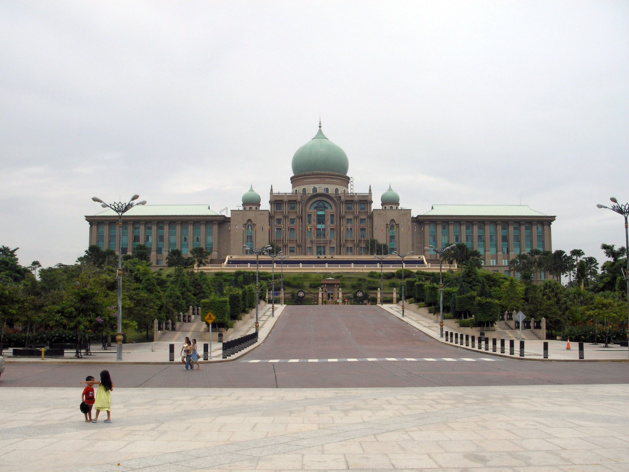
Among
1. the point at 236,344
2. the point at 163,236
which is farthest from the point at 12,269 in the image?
the point at 236,344

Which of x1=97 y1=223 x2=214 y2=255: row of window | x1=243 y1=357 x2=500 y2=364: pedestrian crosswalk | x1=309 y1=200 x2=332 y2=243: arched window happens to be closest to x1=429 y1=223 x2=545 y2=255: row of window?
x1=309 y1=200 x2=332 y2=243: arched window

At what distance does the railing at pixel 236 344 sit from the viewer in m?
36.5

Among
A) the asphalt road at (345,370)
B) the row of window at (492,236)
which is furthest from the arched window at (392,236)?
the asphalt road at (345,370)

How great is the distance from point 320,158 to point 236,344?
339ft

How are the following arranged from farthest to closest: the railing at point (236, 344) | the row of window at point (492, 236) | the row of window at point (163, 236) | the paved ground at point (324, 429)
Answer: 1. the row of window at point (492, 236)
2. the row of window at point (163, 236)
3. the railing at point (236, 344)
4. the paved ground at point (324, 429)

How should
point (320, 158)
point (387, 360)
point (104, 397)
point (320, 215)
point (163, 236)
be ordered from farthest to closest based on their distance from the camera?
point (163, 236)
point (320, 215)
point (320, 158)
point (387, 360)
point (104, 397)

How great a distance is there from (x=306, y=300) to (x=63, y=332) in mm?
50891

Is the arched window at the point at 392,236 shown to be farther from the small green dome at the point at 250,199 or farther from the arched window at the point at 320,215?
the small green dome at the point at 250,199

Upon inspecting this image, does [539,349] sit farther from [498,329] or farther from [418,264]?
[418,264]

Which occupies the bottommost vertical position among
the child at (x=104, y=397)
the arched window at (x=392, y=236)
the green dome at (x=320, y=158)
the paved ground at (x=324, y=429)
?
the paved ground at (x=324, y=429)

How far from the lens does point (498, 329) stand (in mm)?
57188

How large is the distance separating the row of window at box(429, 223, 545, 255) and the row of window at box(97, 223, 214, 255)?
51.5m

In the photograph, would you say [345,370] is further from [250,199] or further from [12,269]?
[250,199]

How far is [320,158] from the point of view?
458ft
